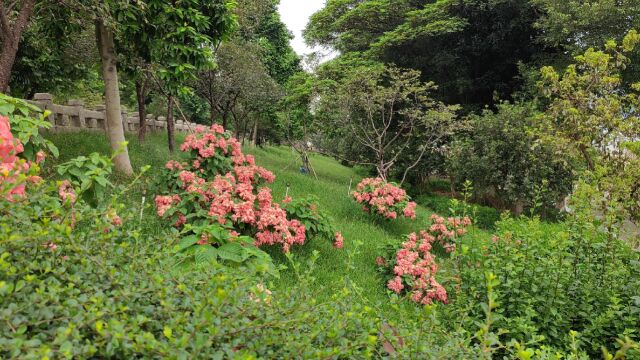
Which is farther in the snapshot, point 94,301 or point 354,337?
point 354,337

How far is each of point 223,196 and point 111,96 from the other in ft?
16.1

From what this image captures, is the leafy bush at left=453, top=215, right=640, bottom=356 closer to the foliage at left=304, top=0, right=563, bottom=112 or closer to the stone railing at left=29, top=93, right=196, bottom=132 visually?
the stone railing at left=29, top=93, right=196, bottom=132

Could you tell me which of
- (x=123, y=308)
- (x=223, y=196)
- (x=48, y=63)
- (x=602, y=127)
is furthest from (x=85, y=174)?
(x=48, y=63)

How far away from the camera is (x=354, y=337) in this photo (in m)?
2.10

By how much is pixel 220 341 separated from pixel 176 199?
14.1 ft

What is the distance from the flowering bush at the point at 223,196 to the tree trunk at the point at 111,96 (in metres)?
2.61

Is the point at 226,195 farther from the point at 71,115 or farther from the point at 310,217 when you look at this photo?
the point at 71,115

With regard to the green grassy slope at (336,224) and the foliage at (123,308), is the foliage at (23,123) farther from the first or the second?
the foliage at (123,308)

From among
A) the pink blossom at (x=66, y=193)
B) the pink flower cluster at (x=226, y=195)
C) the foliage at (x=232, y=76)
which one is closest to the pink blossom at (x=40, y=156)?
the pink blossom at (x=66, y=193)

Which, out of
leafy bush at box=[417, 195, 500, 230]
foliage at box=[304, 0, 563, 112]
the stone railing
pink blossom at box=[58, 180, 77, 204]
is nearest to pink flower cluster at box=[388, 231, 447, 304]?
pink blossom at box=[58, 180, 77, 204]

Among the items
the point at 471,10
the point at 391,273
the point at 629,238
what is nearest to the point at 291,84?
the point at 471,10

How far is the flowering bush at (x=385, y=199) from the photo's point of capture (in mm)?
9469

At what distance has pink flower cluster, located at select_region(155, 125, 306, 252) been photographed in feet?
18.0

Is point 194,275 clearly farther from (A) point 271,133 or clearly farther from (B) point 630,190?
(A) point 271,133
